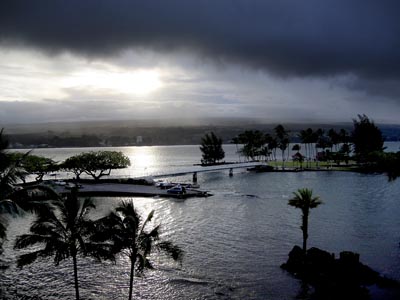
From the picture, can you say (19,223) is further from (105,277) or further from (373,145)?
(373,145)

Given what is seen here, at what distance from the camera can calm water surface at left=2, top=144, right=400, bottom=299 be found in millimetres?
32719

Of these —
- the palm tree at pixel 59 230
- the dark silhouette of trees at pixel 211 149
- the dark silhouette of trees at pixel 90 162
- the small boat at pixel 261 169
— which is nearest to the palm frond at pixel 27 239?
the palm tree at pixel 59 230

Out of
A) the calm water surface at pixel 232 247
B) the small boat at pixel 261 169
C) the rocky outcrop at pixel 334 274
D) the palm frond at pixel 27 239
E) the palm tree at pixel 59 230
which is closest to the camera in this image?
the palm frond at pixel 27 239

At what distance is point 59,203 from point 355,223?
46526 mm

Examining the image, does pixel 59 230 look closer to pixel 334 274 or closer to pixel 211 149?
pixel 334 274

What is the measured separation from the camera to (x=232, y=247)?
147ft

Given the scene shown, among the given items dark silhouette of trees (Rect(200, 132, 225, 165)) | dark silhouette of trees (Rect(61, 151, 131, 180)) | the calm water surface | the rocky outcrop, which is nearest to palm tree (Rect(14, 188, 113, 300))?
the calm water surface

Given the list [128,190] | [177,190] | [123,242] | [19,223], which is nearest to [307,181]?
[177,190]

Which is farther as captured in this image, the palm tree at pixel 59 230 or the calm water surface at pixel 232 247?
the calm water surface at pixel 232 247

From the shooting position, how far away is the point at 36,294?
31422 millimetres

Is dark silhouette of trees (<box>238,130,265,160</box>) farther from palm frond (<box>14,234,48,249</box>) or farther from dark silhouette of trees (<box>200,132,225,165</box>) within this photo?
palm frond (<box>14,234,48,249</box>)

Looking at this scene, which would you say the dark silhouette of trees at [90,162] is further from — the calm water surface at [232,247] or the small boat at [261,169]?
the small boat at [261,169]

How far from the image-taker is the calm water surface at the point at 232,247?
3272 centimetres

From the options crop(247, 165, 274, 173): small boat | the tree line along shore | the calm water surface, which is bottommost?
the calm water surface
